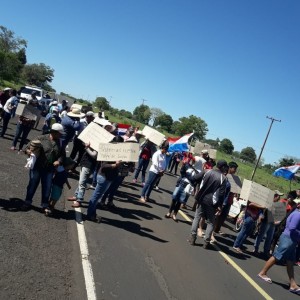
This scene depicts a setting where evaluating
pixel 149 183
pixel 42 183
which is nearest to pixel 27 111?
pixel 149 183

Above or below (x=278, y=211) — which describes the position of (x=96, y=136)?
above

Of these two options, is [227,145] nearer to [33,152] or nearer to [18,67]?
[18,67]

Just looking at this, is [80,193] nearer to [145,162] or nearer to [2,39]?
[145,162]

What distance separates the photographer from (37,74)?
12950 cm

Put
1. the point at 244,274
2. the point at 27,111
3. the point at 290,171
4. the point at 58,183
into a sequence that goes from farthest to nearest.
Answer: the point at 290,171 → the point at 27,111 → the point at 244,274 → the point at 58,183

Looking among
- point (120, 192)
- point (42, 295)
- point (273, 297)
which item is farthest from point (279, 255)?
point (120, 192)

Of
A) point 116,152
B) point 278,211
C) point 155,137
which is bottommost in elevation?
point 278,211

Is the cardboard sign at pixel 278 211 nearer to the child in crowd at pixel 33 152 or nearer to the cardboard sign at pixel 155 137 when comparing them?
the cardboard sign at pixel 155 137

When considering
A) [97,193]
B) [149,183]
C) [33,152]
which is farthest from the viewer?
[149,183]

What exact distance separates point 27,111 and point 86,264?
884cm

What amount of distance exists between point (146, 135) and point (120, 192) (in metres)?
2.42

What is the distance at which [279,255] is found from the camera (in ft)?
24.8

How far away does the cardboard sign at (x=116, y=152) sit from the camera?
798 cm

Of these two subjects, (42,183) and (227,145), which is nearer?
(42,183)
